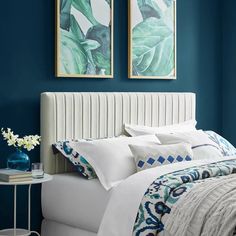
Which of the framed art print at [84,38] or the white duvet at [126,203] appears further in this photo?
the framed art print at [84,38]

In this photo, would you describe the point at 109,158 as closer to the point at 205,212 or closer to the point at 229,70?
the point at 205,212

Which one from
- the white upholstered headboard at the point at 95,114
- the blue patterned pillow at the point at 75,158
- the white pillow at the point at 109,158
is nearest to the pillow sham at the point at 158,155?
the white pillow at the point at 109,158

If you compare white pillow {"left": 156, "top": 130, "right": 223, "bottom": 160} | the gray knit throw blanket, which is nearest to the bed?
white pillow {"left": 156, "top": 130, "right": 223, "bottom": 160}

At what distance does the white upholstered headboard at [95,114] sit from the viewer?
446cm

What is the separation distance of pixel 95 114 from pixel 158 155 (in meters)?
0.71

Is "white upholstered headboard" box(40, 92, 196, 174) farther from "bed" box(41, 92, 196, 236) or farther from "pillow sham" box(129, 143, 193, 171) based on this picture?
"pillow sham" box(129, 143, 193, 171)

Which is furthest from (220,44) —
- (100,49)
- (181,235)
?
(181,235)

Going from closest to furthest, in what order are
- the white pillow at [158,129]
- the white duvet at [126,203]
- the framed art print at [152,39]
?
1. the white duvet at [126,203]
2. the white pillow at [158,129]
3. the framed art print at [152,39]

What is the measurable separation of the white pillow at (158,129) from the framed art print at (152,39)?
476 millimetres

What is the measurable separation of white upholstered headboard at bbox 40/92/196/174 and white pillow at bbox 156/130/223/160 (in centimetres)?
43

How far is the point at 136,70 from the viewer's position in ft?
17.3

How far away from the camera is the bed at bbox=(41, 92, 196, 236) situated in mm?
4141

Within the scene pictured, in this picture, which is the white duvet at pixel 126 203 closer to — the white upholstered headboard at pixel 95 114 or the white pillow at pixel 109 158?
the white pillow at pixel 109 158

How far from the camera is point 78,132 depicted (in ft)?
15.2
